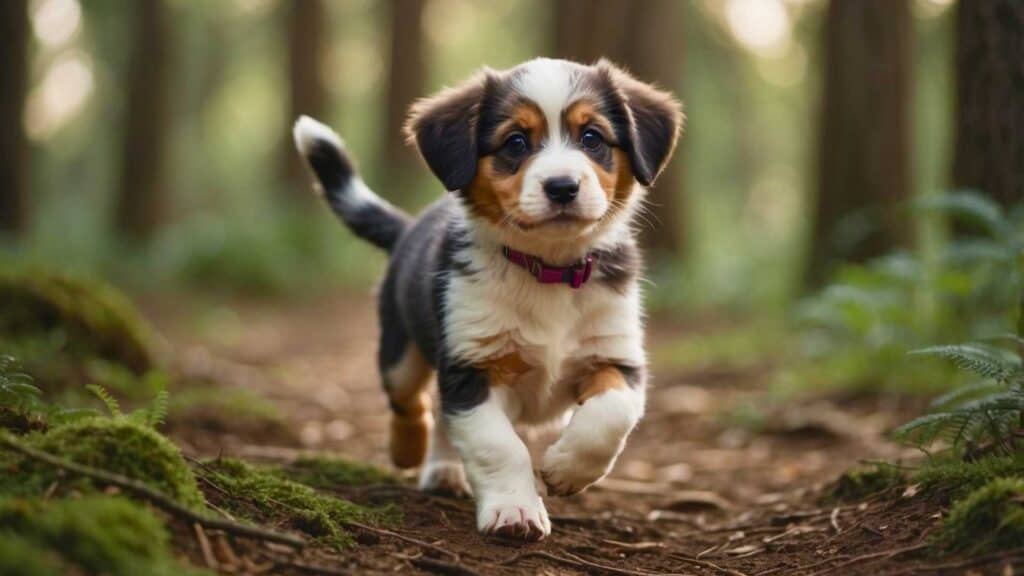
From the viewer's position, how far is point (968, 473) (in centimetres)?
363

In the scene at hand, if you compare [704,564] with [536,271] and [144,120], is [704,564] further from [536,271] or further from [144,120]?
[144,120]

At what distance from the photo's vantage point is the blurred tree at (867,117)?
30.3 ft

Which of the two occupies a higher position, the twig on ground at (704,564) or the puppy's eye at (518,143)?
the puppy's eye at (518,143)

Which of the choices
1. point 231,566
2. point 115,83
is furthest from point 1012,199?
point 115,83

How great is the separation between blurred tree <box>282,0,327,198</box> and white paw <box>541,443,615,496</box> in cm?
1663

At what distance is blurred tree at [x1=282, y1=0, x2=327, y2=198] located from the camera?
2008 centimetres

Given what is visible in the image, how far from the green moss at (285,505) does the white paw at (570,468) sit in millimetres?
607

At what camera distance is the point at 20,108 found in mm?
11750

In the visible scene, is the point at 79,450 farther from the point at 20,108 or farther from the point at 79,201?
the point at 79,201

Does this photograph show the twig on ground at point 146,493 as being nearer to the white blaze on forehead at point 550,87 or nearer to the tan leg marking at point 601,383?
the tan leg marking at point 601,383

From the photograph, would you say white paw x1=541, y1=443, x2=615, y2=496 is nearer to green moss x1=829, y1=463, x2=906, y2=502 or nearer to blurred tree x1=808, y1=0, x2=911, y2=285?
green moss x1=829, y1=463, x2=906, y2=502

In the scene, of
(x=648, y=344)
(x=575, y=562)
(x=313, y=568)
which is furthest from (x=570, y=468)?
(x=648, y=344)

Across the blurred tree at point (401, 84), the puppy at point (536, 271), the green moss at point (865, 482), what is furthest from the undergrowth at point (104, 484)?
the blurred tree at point (401, 84)

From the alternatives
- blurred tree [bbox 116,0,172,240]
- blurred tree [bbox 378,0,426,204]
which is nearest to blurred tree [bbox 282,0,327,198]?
blurred tree [bbox 378,0,426,204]
